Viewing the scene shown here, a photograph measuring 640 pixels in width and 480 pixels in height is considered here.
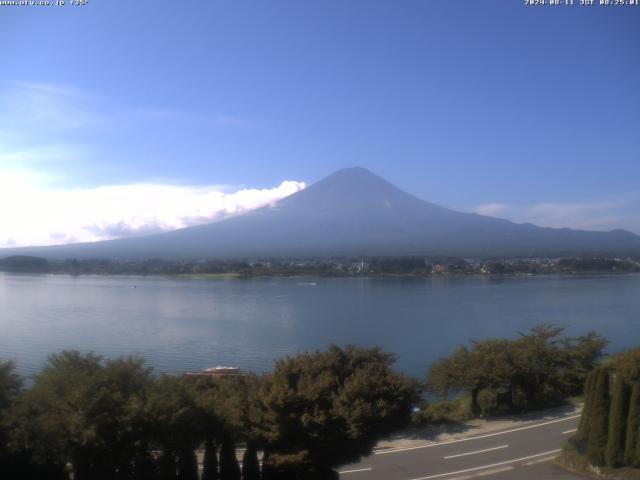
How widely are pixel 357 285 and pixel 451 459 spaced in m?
22.0

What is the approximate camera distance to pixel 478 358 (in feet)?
22.9

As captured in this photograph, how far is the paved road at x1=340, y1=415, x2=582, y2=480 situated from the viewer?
448 centimetres

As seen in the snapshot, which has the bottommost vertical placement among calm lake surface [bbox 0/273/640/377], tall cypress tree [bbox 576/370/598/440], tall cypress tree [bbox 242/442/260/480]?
calm lake surface [bbox 0/273/640/377]

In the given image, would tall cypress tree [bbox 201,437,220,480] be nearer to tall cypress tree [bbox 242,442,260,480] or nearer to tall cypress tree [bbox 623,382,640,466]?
tall cypress tree [bbox 242,442,260,480]

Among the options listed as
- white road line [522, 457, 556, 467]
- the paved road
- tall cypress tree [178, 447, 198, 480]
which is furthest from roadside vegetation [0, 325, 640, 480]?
the paved road

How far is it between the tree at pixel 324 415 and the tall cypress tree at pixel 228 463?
Result: 23cm

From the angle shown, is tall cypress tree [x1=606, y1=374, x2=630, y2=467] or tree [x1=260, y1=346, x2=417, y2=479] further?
tall cypress tree [x1=606, y1=374, x2=630, y2=467]

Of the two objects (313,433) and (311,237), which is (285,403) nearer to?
(313,433)

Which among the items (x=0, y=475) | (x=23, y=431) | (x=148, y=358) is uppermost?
(x=23, y=431)

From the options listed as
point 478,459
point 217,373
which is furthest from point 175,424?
point 217,373

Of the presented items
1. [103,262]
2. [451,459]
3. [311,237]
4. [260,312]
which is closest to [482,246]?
[311,237]

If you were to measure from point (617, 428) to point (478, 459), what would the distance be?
1.14 metres

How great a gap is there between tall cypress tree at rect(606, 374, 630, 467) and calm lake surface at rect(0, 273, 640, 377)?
6010 mm

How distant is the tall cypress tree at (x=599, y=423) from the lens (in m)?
4.23
